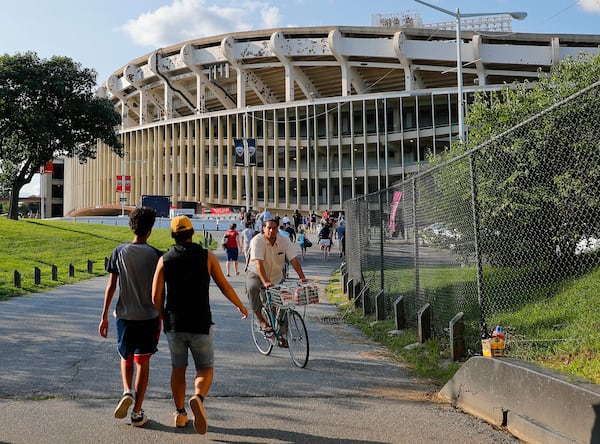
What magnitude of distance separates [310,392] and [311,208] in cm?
5670

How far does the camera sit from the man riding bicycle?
7184 mm

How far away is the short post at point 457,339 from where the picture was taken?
258 inches

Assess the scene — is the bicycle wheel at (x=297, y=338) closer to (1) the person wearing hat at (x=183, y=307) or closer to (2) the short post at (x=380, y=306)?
(1) the person wearing hat at (x=183, y=307)

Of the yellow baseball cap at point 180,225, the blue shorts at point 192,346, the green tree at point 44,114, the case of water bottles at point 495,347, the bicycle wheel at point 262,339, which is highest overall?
the green tree at point 44,114

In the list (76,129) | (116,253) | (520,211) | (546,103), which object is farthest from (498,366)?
(76,129)

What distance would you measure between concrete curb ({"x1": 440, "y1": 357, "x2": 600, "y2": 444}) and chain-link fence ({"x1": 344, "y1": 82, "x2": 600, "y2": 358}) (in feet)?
3.29

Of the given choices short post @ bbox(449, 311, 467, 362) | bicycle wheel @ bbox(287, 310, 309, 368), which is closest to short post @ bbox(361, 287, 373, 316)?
bicycle wheel @ bbox(287, 310, 309, 368)

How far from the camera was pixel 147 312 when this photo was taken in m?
4.71

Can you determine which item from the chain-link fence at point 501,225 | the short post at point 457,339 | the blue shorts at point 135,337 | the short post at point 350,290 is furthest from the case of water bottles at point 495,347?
the short post at point 350,290

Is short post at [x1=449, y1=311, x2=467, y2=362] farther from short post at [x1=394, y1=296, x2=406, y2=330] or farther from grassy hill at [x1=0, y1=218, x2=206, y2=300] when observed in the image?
grassy hill at [x1=0, y1=218, x2=206, y2=300]

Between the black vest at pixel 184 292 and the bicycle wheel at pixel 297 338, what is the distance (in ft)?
7.79

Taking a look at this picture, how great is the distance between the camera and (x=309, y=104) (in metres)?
60.5

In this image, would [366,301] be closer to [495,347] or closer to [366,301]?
[366,301]

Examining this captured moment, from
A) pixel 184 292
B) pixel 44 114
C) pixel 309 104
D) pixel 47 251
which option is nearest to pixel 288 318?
pixel 184 292
